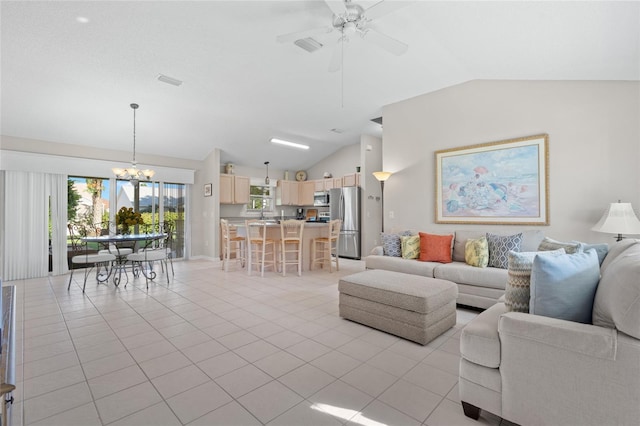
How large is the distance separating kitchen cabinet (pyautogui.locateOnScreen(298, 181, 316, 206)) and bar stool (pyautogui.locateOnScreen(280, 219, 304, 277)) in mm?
3084

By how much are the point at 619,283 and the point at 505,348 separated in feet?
1.99

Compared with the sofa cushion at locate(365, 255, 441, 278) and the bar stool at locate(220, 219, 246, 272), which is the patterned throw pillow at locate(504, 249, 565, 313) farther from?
the bar stool at locate(220, 219, 246, 272)

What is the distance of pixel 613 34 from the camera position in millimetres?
2734

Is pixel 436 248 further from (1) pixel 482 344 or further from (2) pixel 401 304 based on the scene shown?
(1) pixel 482 344

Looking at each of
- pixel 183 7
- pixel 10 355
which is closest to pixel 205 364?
pixel 10 355

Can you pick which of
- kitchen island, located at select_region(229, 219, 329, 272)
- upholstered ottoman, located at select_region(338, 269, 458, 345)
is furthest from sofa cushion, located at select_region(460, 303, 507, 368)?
kitchen island, located at select_region(229, 219, 329, 272)

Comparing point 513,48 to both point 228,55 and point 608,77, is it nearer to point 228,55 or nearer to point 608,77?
point 608,77

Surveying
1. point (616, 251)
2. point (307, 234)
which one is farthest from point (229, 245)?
point (616, 251)

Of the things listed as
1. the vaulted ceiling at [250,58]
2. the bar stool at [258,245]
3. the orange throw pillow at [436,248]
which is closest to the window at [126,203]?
the vaulted ceiling at [250,58]

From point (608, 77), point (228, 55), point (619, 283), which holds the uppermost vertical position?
point (228, 55)

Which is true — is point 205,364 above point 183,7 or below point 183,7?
below

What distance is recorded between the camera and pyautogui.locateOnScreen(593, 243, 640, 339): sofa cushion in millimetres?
1302

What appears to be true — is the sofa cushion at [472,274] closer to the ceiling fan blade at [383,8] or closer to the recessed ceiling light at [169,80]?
the ceiling fan blade at [383,8]

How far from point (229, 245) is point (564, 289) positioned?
528 cm
